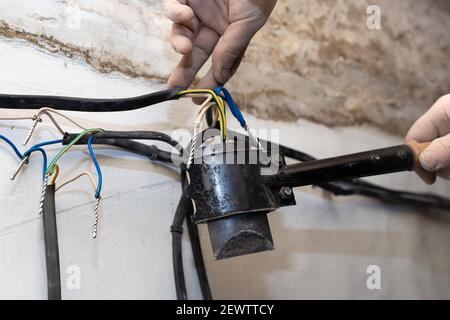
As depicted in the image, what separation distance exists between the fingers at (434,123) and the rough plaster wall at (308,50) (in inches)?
9.5

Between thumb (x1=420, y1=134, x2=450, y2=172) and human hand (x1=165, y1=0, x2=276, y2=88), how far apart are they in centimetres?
36

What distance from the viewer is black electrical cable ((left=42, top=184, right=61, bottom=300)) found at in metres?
0.73

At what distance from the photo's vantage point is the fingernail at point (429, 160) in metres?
0.79

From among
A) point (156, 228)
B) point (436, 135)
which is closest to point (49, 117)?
point (156, 228)

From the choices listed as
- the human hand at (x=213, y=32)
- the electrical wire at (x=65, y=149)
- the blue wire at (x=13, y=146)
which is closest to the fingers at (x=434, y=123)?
the human hand at (x=213, y=32)

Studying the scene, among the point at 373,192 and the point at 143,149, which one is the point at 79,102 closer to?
the point at 143,149

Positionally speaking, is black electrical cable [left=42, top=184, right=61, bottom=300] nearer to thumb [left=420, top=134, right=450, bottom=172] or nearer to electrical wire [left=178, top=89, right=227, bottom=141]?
electrical wire [left=178, top=89, right=227, bottom=141]

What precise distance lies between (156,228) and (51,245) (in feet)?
0.68

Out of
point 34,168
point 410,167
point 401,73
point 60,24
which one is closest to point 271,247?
point 410,167

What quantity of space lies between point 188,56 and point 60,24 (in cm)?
23

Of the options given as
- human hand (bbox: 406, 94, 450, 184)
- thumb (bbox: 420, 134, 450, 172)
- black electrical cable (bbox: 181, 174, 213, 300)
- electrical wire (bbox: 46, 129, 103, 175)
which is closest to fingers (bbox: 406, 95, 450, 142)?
human hand (bbox: 406, 94, 450, 184)

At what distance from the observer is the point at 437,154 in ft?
2.58

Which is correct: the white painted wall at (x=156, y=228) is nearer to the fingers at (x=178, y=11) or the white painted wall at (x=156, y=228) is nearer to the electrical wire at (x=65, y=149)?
the electrical wire at (x=65, y=149)

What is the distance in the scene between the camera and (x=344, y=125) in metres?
1.20
